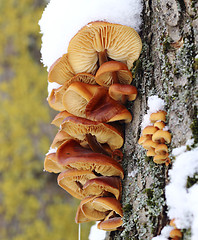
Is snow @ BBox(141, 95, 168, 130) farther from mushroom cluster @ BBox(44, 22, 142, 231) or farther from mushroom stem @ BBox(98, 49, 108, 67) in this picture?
mushroom stem @ BBox(98, 49, 108, 67)

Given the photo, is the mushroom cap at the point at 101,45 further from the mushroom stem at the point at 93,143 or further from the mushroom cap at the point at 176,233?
the mushroom cap at the point at 176,233

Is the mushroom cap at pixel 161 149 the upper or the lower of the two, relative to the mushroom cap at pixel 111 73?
lower

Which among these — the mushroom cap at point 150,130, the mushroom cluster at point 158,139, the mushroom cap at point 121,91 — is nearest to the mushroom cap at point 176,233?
the mushroom cluster at point 158,139


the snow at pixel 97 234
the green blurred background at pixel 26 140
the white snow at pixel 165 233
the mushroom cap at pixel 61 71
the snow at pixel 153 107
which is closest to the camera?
the white snow at pixel 165 233

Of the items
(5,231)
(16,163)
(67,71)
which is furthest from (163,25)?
(5,231)

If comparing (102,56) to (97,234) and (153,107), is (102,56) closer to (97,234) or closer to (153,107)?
(153,107)

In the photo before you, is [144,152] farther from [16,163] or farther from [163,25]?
[16,163]

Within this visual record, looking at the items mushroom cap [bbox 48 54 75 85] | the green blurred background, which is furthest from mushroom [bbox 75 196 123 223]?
the green blurred background
